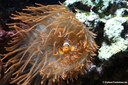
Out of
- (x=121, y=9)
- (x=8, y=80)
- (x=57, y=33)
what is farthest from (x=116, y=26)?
(x=8, y=80)

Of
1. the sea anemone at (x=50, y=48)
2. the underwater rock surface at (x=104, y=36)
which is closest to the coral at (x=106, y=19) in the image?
the underwater rock surface at (x=104, y=36)

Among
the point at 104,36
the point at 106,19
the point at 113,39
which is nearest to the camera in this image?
the point at 113,39

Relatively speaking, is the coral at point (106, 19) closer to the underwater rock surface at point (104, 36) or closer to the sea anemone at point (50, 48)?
the underwater rock surface at point (104, 36)

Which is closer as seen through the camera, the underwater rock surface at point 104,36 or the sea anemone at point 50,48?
the underwater rock surface at point 104,36

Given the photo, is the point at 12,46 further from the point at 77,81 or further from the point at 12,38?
the point at 77,81

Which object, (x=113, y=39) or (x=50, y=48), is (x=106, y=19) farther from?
(x=50, y=48)

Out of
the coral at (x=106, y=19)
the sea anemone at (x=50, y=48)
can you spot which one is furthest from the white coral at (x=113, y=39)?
the sea anemone at (x=50, y=48)

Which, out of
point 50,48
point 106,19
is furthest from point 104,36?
point 50,48

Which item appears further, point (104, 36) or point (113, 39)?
point (104, 36)
